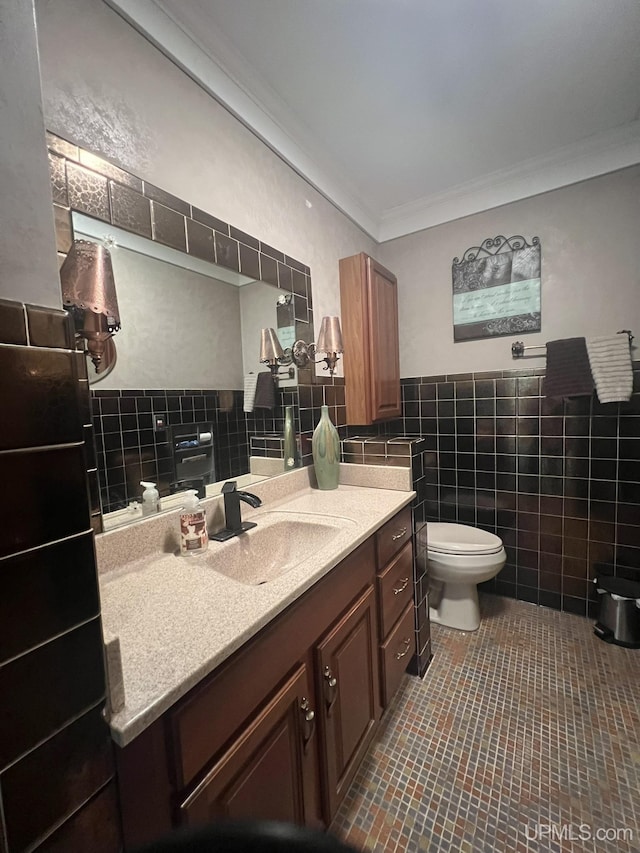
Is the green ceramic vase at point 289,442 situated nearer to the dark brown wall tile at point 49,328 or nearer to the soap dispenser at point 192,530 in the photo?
the soap dispenser at point 192,530

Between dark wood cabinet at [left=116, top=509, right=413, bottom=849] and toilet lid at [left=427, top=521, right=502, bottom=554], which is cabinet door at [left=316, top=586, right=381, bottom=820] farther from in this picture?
toilet lid at [left=427, top=521, right=502, bottom=554]

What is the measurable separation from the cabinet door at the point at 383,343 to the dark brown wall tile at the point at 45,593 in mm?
1685

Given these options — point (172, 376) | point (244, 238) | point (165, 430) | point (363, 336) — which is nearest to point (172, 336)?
point (172, 376)

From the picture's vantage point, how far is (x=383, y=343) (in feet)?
6.86

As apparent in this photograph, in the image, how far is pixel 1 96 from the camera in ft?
1.25

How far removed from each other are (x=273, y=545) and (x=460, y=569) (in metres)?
1.07

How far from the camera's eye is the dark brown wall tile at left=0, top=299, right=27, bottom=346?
38 centimetres

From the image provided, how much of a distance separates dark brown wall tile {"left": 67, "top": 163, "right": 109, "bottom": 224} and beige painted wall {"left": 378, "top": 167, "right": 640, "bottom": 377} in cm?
185

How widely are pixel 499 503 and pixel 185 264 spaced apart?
2.08m

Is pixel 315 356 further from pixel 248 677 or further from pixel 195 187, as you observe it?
pixel 248 677

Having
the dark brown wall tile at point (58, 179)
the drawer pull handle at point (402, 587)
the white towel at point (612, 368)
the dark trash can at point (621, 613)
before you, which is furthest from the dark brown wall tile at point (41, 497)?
the dark trash can at point (621, 613)

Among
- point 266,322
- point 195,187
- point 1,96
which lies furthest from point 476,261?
point 1,96

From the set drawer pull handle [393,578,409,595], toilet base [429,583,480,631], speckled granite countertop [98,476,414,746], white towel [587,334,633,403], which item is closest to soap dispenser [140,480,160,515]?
speckled granite countertop [98,476,414,746]

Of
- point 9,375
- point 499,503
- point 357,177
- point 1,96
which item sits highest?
point 357,177
